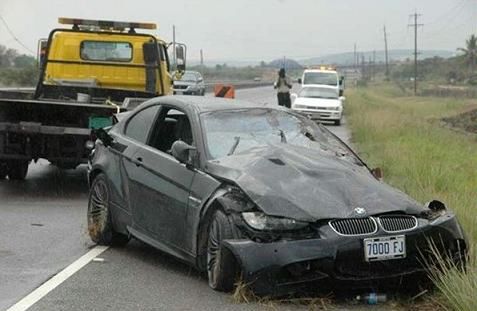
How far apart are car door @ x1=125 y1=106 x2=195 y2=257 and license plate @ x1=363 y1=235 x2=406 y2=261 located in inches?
64.0

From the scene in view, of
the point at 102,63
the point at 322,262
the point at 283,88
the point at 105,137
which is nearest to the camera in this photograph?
the point at 322,262

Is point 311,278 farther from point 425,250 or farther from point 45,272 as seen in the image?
point 45,272

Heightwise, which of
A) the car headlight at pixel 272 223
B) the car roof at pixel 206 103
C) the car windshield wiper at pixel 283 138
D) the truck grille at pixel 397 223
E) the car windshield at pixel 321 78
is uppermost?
the car roof at pixel 206 103

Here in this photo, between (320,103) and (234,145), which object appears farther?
(320,103)

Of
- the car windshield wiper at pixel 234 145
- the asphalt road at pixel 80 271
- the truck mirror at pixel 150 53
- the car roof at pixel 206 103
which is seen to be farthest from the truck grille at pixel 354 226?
the truck mirror at pixel 150 53

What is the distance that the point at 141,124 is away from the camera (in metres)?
7.86

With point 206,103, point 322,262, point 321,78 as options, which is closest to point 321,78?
point 321,78

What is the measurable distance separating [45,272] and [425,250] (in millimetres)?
3247

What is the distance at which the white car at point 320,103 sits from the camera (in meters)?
30.2

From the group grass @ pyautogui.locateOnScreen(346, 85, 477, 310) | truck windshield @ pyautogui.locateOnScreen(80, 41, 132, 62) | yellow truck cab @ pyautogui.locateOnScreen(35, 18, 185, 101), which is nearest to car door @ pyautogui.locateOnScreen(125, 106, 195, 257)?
grass @ pyautogui.locateOnScreen(346, 85, 477, 310)

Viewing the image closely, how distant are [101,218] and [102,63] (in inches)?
274

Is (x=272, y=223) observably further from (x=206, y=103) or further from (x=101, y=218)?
(x=101, y=218)

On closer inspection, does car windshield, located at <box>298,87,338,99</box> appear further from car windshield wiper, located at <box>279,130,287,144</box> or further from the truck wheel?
car windshield wiper, located at <box>279,130,287,144</box>

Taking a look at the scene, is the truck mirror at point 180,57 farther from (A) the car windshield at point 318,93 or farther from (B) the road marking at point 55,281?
(A) the car windshield at point 318,93
